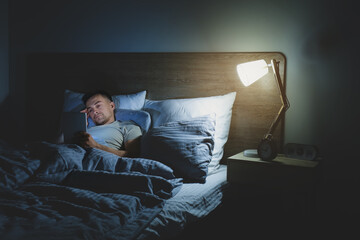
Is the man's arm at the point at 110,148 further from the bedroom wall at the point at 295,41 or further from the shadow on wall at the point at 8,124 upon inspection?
the shadow on wall at the point at 8,124

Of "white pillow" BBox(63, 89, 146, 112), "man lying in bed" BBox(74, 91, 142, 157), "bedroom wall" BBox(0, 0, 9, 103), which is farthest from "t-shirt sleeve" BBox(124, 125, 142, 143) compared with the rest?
"bedroom wall" BBox(0, 0, 9, 103)

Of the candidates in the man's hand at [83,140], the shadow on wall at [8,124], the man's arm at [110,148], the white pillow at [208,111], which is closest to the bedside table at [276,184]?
the white pillow at [208,111]

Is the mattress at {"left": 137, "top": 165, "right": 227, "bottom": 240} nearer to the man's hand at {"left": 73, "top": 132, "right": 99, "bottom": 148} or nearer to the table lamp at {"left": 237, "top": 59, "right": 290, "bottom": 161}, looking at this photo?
the table lamp at {"left": 237, "top": 59, "right": 290, "bottom": 161}

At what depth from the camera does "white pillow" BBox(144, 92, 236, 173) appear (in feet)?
7.38

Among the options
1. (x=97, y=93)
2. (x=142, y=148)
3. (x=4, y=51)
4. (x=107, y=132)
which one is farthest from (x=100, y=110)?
(x=4, y=51)

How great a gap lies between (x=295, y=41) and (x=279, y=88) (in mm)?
441

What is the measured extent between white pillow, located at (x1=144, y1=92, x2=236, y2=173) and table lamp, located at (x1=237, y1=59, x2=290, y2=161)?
0.76 ft

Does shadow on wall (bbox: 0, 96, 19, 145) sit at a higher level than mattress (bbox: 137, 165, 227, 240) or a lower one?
higher

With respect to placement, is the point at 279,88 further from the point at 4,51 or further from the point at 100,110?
the point at 4,51

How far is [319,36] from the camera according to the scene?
Answer: 2.17 metres

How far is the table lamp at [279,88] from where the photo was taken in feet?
6.31

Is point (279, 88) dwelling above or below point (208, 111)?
above

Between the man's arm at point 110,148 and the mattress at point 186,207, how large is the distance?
488 mm

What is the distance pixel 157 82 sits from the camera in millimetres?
2641
